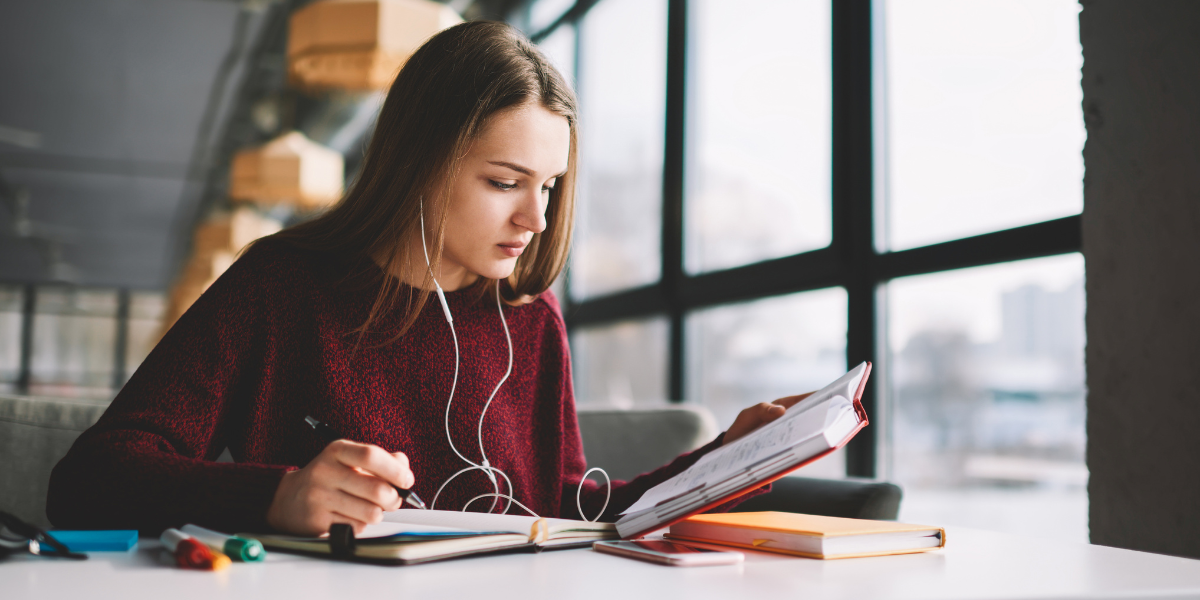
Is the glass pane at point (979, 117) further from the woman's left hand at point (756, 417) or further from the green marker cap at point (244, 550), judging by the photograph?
the green marker cap at point (244, 550)

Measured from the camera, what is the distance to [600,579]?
0.63 metres

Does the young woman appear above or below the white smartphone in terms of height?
above

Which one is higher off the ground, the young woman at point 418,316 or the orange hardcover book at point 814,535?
the young woman at point 418,316

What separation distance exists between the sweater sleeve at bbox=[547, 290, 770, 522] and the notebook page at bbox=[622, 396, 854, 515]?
156mm

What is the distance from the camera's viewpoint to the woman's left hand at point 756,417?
938 mm

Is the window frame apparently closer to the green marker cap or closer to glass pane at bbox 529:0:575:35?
the green marker cap

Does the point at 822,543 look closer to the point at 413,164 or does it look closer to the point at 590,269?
the point at 413,164

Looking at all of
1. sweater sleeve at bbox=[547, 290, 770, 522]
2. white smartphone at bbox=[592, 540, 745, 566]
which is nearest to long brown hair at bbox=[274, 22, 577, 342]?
sweater sleeve at bbox=[547, 290, 770, 522]

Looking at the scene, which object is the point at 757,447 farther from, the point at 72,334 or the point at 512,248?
the point at 72,334

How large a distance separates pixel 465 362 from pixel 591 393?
117 inches

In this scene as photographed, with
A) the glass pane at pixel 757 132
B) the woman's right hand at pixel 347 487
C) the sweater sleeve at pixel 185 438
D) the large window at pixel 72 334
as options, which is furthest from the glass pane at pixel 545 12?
the large window at pixel 72 334

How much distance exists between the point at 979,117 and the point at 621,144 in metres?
2.04

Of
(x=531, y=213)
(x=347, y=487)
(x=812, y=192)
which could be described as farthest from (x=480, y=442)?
(x=812, y=192)

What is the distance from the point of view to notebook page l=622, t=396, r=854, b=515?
675mm
